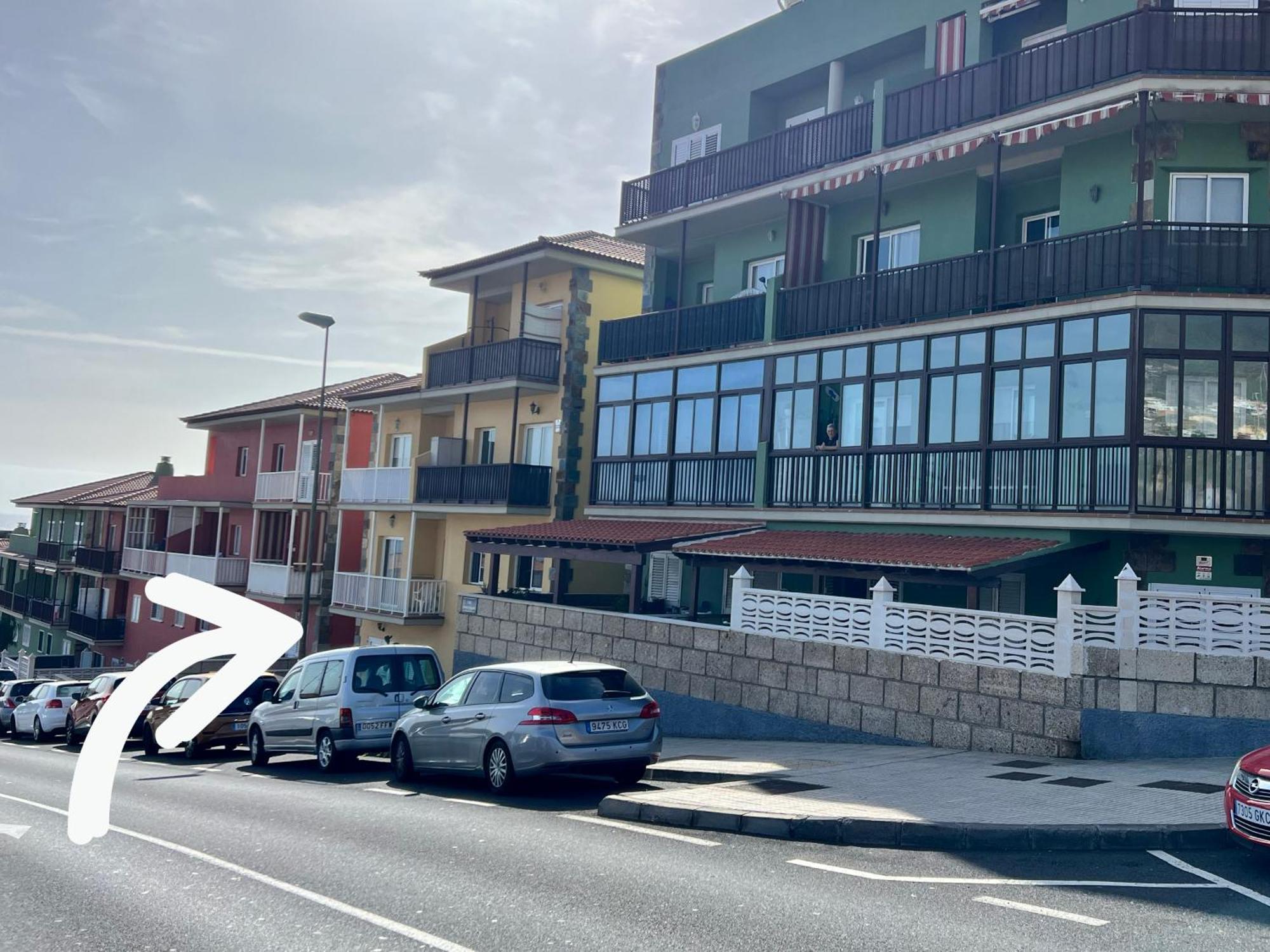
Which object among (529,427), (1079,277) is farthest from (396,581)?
(1079,277)

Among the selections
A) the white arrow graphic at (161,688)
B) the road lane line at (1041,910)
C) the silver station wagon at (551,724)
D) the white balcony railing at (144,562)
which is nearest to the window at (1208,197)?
the silver station wagon at (551,724)

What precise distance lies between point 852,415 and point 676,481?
489 centimetres

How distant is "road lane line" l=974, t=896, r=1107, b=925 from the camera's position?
23.6 feet

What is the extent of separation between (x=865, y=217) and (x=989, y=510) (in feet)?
23.5

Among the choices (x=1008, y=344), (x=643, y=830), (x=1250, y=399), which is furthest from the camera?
(x=1008, y=344)

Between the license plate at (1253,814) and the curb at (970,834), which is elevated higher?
the license plate at (1253,814)

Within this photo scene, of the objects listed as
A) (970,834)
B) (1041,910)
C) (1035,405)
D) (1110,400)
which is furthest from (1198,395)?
(1041,910)

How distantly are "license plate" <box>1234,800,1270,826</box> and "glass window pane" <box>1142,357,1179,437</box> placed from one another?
873 centimetres

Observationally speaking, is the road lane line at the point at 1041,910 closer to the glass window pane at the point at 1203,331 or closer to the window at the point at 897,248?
the glass window pane at the point at 1203,331

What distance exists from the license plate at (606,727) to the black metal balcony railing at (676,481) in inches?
384

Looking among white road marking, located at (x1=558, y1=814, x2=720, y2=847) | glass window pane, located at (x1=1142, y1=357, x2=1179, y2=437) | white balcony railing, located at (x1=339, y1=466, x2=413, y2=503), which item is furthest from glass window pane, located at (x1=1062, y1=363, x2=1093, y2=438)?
white balcony railing, located at (x1=339, y1=466, x2=413, y2=503)

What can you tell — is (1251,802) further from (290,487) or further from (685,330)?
(290,487)

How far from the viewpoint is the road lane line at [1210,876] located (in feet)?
25.4

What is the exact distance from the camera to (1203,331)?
16328mm
